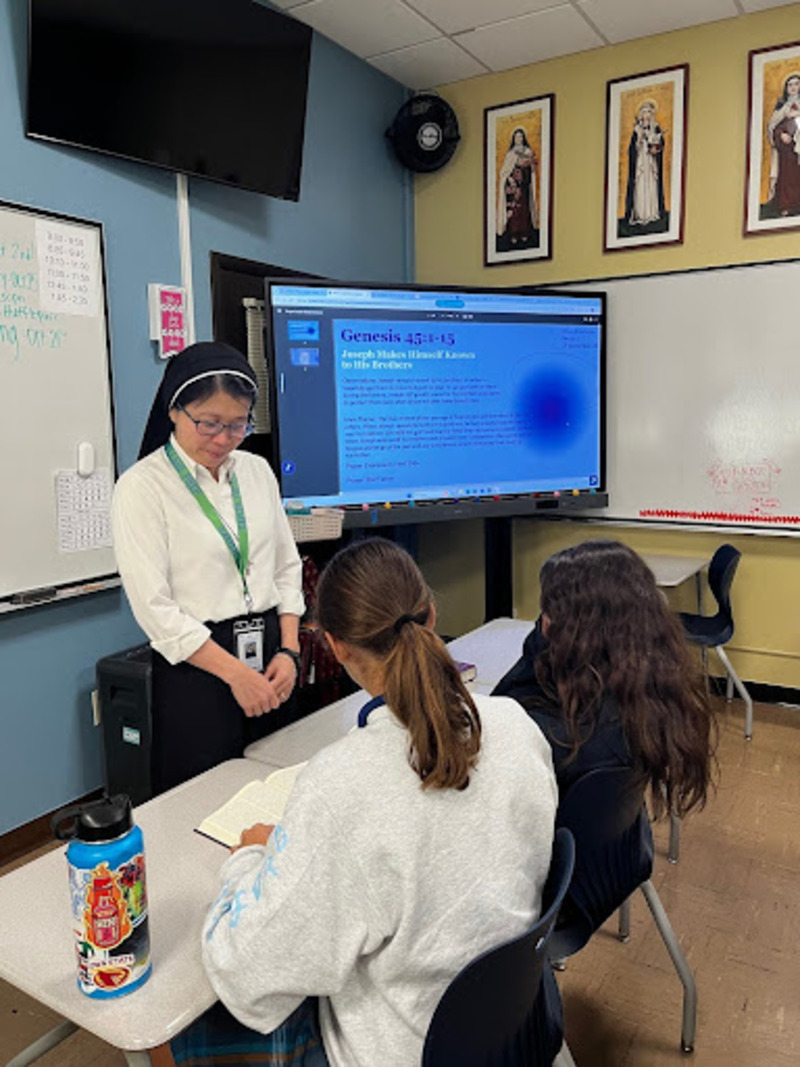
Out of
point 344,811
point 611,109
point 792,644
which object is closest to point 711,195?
point 611,109

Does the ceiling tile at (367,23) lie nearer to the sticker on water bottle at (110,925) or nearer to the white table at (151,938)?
the white table at (151,938)

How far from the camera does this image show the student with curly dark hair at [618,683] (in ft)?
4.32

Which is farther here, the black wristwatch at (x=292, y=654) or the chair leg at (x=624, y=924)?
the chair leg at (x=624, y=924)

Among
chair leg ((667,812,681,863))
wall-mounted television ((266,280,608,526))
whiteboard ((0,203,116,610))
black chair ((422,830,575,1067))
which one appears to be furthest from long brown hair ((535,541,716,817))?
wall-mounted television ((266,280,608,526))

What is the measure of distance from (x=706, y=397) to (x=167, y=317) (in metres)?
2.35

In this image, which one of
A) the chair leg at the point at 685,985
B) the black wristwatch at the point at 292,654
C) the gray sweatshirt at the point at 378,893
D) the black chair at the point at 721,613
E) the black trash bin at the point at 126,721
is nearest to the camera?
the gray sweatshirt at the point at 378,893

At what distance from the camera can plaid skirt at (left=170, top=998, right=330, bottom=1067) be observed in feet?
3.26

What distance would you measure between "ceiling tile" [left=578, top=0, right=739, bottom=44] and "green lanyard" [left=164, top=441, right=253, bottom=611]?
9.00 ft

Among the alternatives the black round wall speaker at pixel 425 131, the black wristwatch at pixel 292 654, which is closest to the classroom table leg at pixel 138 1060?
the black wristwatch at pixel 292 654

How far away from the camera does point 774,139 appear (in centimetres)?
338

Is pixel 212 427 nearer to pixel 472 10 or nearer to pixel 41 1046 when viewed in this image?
pixel 41 1046

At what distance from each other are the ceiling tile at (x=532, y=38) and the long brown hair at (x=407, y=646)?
321cm

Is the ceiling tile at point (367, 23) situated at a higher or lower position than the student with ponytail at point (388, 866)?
higher

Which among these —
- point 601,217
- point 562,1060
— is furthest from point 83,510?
point 601,217
